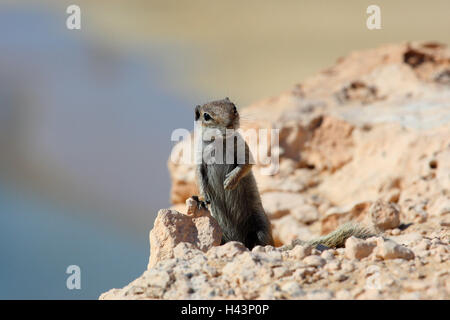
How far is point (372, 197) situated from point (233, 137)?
321cm

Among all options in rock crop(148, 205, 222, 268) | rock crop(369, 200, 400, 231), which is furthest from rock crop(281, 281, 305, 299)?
rock crop(369, 200, 400, 231)

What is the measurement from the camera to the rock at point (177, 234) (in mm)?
4691

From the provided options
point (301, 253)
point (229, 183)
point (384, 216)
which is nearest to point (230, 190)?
point (229, 183)

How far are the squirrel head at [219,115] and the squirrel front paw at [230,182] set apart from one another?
46 centimetres

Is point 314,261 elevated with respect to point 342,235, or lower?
elevated

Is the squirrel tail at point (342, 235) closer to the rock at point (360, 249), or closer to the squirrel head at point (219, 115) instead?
the squirrel head at point (219, 115)

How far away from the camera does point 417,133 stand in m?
8.66

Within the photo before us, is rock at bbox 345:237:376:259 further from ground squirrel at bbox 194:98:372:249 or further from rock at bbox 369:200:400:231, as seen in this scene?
rock at bbox 369:200:400:231

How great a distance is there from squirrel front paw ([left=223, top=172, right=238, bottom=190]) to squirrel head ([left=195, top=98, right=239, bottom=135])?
46cm

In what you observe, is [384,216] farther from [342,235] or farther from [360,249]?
[360,249]

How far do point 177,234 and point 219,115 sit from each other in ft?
5.19

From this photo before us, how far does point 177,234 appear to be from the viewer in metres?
4.73

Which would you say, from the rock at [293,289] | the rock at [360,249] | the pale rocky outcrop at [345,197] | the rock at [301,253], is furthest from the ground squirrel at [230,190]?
the rock at [293,289]

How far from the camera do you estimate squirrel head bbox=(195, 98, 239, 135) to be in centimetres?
588
